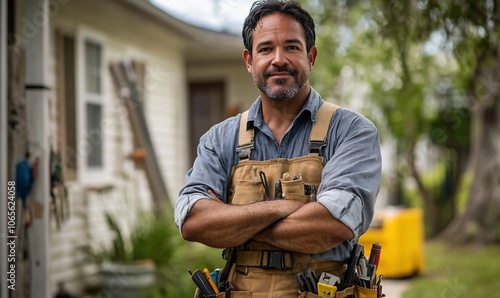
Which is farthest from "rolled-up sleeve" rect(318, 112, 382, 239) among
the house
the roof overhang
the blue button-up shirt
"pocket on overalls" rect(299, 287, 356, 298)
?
the roof overhang

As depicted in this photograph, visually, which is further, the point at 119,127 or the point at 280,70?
the point at 119,127

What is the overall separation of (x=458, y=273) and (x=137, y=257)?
14.5ft

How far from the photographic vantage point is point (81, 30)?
7.67 metres

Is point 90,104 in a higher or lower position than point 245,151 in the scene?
higher

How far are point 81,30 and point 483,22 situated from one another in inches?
180

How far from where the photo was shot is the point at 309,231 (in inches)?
95.7

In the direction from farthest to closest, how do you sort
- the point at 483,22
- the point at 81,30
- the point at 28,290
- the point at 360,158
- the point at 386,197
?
1. the point at 386,197
2. the point at 81,30
3. the point at 483,22
4. the point at 28,290
5. the point at 360,158

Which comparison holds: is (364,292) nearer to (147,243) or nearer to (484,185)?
(147,243)

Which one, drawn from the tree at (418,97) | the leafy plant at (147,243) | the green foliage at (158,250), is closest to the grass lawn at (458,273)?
the tree at (418,97)

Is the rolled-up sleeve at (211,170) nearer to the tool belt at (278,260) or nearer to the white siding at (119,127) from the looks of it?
the tool belt at (278,260)

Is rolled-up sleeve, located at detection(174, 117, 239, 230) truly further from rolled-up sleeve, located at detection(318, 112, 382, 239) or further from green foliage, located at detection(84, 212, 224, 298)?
green foliage, located at detection(84, 212, 224, 298)

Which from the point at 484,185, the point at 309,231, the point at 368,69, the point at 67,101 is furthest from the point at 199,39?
the point at 309,231

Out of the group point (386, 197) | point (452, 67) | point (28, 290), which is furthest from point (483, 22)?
point (386, 197)

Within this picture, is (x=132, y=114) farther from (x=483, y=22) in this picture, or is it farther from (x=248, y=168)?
(x=248, y=168)
